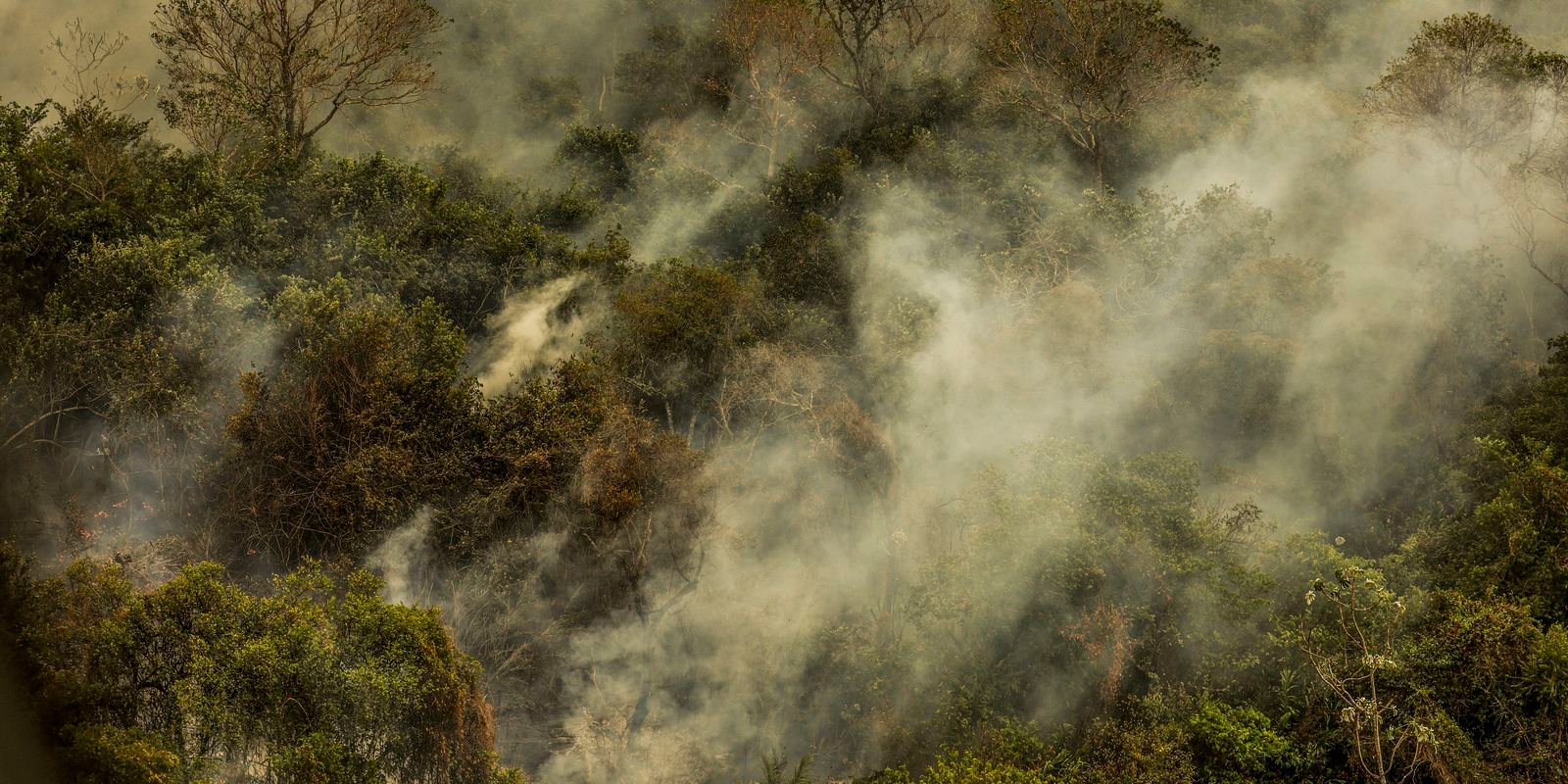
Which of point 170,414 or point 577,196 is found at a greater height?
point 577,196

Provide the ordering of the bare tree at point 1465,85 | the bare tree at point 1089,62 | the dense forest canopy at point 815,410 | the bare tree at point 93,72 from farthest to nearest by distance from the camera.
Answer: the bare tree at point 1089,62
the bare tree at point 93,72
the bare tree at point 1465,85
the dense forest canopy at point 815,410

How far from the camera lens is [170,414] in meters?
26.7

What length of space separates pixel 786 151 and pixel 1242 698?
1851 cm

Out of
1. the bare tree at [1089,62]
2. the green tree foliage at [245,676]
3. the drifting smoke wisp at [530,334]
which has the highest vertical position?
the bare tree at [1089,62]

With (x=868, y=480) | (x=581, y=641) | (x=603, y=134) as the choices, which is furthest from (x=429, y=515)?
(x=603, y=134)

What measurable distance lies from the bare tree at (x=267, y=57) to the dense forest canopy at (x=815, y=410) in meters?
0.12

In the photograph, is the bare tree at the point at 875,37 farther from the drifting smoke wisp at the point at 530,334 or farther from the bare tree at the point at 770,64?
the drifting smoke wisp at the point at 530,334

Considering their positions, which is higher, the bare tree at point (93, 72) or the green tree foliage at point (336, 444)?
the bare tree at point (93, 72)

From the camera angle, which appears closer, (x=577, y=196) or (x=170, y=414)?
(x=170, y=414)

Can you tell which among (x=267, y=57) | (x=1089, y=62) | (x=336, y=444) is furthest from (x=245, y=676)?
(x=1089, y=62)

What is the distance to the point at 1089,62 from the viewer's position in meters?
33.3

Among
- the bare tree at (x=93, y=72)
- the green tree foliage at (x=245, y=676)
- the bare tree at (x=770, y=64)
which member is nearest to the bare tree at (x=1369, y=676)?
the green tree foliage at (x=245, y=676)

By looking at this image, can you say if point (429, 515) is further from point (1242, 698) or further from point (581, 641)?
point (1242, 698)

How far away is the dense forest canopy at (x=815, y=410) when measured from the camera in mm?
22375
